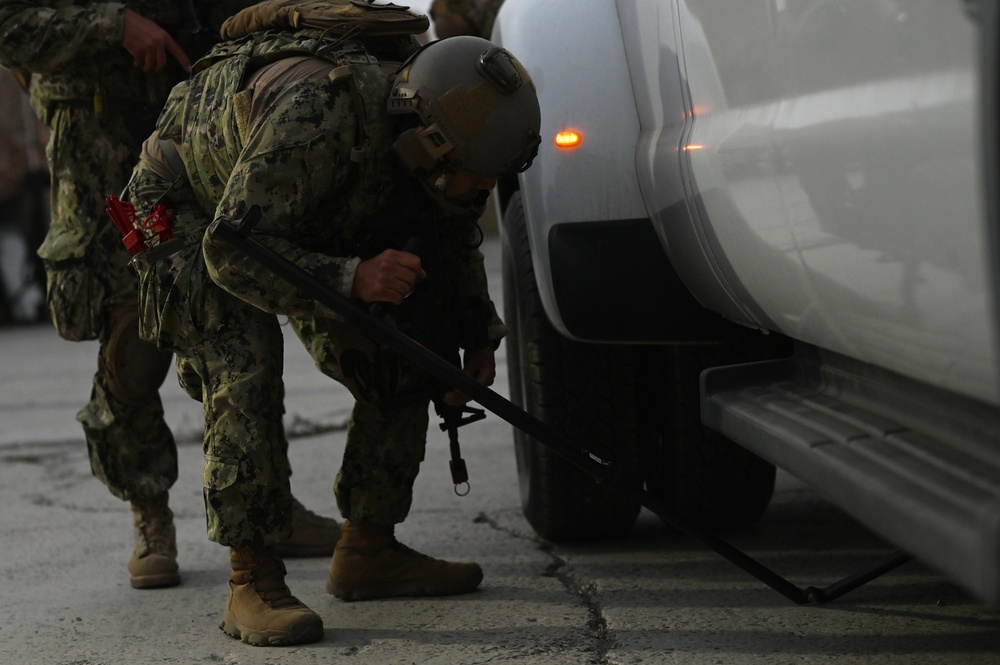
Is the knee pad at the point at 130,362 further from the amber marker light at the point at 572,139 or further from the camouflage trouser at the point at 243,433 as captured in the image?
the amber marker light at the point at 572,139

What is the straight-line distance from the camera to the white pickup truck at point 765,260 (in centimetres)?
137

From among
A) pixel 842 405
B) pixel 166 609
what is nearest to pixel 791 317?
pixel 842 405

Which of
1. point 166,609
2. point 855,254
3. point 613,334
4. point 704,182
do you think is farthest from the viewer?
point 166,609

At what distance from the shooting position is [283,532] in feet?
8.34

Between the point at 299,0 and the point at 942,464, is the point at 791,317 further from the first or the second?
the point at 299,0

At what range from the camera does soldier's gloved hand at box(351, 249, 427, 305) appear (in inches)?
91.4

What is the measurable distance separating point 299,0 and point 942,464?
163cm

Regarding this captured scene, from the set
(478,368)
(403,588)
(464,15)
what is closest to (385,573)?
(403,588)

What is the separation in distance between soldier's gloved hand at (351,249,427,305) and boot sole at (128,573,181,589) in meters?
1.04

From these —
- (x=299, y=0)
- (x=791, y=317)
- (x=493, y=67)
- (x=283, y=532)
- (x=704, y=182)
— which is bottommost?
(x=283, y=532)

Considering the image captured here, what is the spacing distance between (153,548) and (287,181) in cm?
118

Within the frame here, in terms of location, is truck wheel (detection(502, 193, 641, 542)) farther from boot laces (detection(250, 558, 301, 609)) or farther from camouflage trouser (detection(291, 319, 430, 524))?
boot laces (detection(250, 558, 301, 609))

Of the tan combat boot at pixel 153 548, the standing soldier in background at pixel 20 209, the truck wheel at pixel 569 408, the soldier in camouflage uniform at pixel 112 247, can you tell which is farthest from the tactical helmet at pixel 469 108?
the standing soldier in background at pixel 20 209

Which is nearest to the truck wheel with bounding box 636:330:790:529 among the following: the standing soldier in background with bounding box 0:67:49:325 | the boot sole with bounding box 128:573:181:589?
the boot sole with bounding box 128:573:181:589
